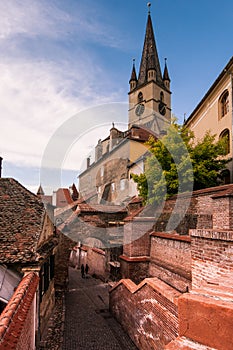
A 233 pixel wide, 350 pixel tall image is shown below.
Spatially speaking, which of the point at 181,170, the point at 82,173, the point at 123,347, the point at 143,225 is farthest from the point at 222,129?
the point at 82,173

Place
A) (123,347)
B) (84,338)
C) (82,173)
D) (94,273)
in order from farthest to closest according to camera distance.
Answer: (82,173) → (94,273) → (84,338) → (123,347)

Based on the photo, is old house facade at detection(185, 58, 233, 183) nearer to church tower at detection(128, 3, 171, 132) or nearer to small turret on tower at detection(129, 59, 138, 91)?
church tower at detection(128, 3, 171, 132)

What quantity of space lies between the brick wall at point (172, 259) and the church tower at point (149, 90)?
32.7m

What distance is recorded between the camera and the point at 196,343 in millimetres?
1683

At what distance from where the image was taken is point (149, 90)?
1758 inches

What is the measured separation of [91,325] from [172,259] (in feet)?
16.5

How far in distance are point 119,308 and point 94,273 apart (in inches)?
433

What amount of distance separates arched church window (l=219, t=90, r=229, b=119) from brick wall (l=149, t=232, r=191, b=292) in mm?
11100

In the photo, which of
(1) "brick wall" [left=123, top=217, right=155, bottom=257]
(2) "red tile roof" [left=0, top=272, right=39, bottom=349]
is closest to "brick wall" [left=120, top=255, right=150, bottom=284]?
(1) "brick wall" [left=123, top=217, right=155, bottom=257]

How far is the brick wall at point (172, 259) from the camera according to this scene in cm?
941

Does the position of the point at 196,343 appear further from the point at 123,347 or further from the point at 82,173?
Result: the point at 82,173

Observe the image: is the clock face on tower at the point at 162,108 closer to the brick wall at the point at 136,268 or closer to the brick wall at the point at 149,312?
the brick wall at the point at 136,268

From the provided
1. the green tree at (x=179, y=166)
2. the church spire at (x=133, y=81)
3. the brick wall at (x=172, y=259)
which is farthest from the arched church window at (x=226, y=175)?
the church spire at (x=133, y=81)

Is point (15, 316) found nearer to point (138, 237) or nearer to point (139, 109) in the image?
point (138, 237)
